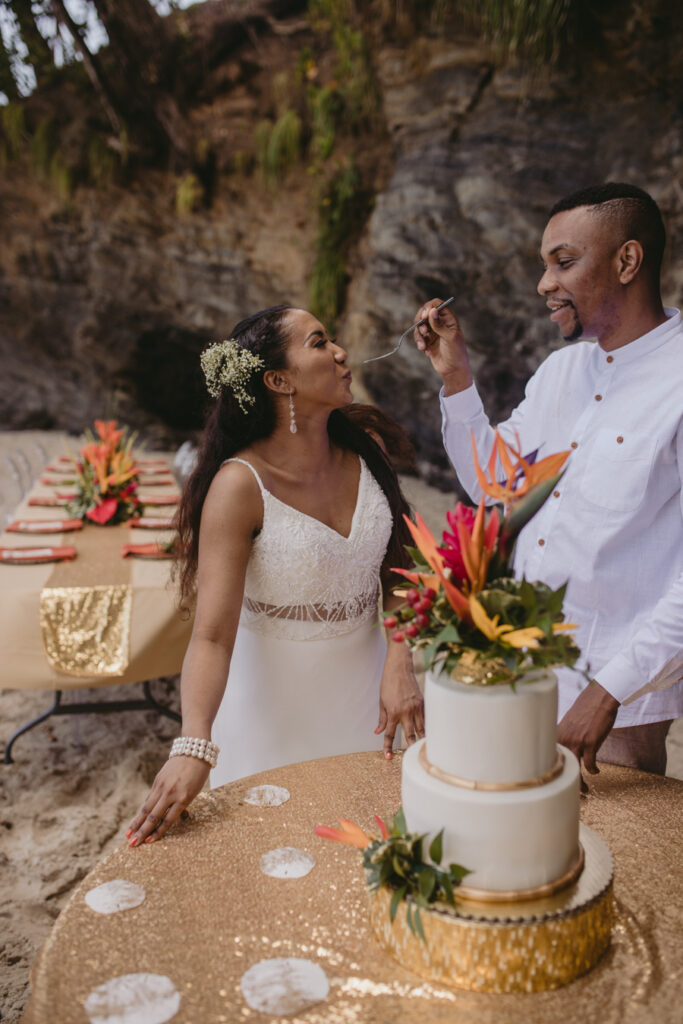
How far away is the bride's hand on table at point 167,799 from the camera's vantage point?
4.86 feet

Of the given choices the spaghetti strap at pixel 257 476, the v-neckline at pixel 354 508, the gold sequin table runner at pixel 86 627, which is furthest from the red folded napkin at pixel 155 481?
the spaghetti strap at pixel 257 476

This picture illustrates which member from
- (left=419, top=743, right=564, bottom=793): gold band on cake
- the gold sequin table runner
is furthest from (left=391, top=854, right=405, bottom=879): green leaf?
the gold sequin table runner

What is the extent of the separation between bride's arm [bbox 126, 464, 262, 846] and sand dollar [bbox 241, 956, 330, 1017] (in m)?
0.43

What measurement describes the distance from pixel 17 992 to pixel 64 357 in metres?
11.5

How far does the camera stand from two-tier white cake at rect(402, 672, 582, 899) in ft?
3.49

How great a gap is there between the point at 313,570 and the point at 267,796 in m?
0.79

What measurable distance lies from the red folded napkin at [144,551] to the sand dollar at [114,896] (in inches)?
101

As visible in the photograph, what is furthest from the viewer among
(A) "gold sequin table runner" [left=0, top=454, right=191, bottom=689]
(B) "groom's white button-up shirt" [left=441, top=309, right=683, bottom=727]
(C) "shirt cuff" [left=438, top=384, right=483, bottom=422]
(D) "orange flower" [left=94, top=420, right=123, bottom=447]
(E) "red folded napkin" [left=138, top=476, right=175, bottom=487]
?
(E) "red folded napkin" [left=138, top=476, right=175, bottom=487]

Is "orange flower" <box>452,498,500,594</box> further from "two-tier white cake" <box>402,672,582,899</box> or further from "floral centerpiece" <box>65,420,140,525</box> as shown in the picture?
"floral centerpiece" <box>65,420,140,525</box>

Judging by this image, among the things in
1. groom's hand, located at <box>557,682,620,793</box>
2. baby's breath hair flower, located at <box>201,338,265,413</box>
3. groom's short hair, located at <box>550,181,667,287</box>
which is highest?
baby's breath hair flower, located at <box>201,338,265,413</box>

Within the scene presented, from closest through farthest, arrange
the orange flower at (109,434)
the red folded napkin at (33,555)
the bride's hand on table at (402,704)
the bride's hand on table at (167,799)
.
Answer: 1. the bride's hand on table at (167,799)
2. the bride's hand on table at (402,704)
3. the red folded napkin at (33,555)
4. the orange flower at (109,434)

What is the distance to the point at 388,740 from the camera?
1.96 metres

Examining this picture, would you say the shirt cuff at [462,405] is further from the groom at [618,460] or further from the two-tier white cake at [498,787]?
the two-tier white cake at [498,787]

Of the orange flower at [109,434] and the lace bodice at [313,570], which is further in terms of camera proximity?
the orange flower at [109,434]
